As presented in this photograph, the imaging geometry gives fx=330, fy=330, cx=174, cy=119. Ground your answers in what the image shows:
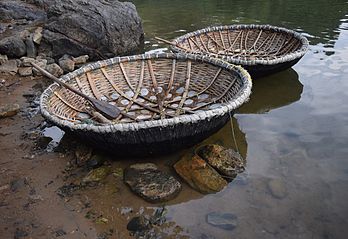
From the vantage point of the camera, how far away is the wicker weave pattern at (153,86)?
3.57 m

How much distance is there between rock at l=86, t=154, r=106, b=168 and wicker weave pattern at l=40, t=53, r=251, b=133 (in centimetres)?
46

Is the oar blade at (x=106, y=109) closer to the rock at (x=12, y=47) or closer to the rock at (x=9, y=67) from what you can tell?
the rock at (x=9, y=67)

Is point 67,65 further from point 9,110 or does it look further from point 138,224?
point 138,224

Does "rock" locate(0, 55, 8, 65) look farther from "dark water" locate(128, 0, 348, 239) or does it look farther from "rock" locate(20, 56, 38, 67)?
"dark water" locate(128, 0, 348, 239)

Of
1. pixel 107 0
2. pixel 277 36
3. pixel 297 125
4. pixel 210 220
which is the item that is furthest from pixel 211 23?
pixel 210 220

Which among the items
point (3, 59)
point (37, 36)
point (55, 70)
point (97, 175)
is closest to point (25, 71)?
point (55, 70)

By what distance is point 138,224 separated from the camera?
243cm

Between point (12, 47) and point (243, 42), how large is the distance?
4.03 m

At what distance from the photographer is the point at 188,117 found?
261cm

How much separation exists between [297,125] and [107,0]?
5.32m

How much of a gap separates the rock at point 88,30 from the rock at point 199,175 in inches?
154

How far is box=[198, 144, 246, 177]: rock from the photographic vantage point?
2.91 m

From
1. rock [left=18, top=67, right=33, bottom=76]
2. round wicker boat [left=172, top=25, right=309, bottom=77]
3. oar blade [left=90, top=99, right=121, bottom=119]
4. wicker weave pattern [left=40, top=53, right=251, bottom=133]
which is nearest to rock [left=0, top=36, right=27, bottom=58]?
rock [left=18, top=67, right=33, bottom=76]

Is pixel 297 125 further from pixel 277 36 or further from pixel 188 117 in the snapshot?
pixel 277 36
